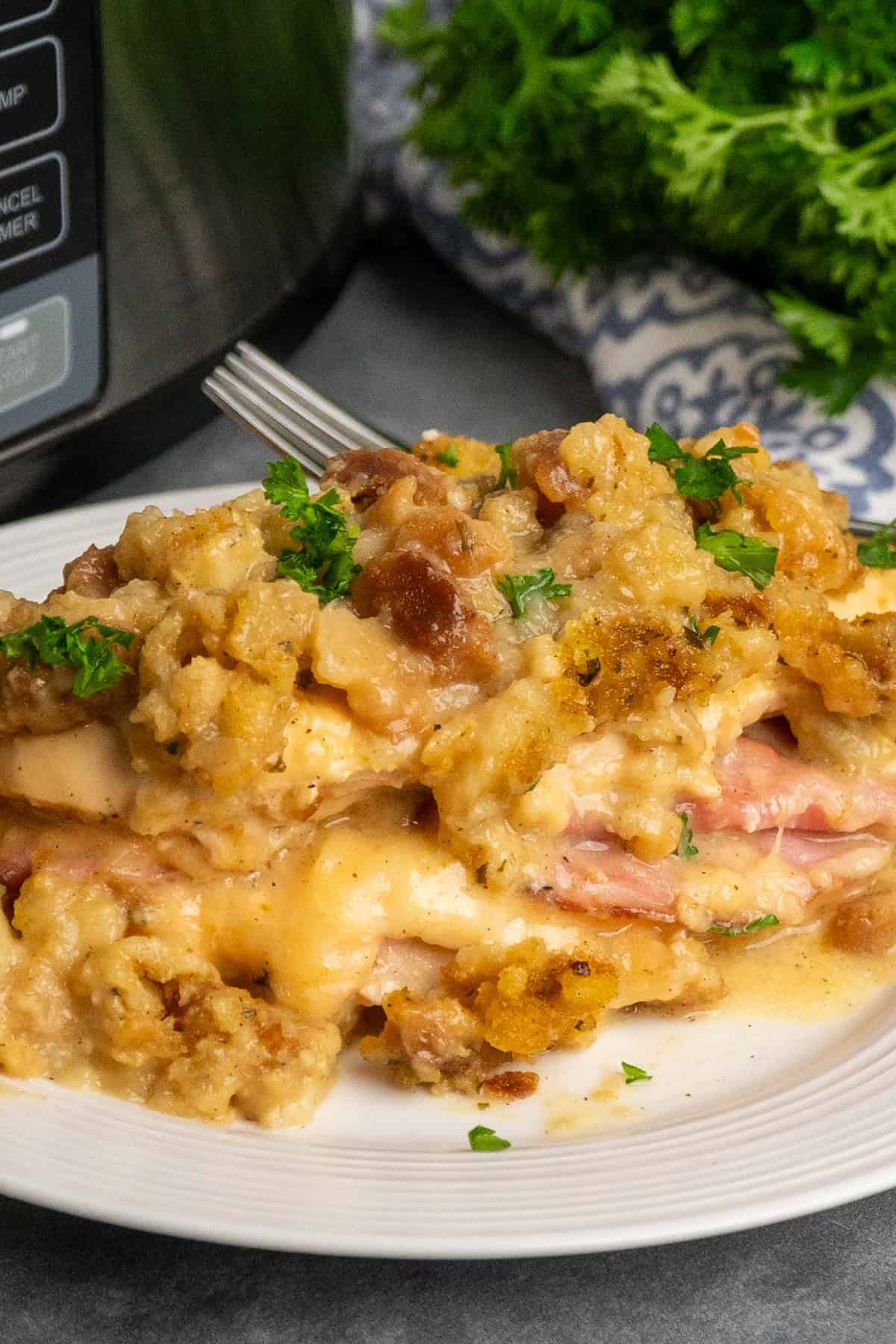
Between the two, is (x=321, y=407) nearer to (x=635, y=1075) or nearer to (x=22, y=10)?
(x=22, y=10)

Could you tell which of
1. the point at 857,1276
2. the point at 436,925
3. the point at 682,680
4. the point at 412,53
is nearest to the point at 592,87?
the point at 412,53

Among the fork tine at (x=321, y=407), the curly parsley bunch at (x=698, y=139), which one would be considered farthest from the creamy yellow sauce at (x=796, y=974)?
the curly parsley bunch at (x=698, y=139)

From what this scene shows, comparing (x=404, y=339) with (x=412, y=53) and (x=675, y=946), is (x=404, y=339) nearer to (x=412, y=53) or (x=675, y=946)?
(x=412, y=53)

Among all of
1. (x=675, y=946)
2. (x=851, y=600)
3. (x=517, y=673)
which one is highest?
(x=517, y=673)

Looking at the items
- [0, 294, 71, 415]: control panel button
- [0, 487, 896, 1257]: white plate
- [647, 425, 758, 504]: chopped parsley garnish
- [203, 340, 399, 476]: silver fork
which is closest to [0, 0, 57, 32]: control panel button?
[0, 294, 71, 415]: control panel button

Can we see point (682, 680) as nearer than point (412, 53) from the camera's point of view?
Answer: Yes

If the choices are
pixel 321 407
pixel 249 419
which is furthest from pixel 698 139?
pixel 249 419
